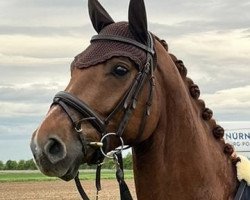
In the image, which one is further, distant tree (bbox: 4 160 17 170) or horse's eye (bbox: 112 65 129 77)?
distant tree (bbox: 4 160 17 170)

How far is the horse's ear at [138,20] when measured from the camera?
5.52 meters

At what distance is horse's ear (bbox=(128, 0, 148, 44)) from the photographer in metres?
5.52

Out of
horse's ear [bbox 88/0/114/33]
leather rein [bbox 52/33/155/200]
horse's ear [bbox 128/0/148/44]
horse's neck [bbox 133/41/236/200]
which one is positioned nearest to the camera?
leather rein [bbox 52/33/155/200]

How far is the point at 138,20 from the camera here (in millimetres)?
5555

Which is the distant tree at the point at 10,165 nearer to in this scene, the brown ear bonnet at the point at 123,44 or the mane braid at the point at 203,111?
the mane braid at the point at 203,111

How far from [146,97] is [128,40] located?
567mm

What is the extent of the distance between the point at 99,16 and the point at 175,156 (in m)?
1.56

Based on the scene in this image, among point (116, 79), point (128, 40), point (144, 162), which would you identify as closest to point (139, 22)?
point (128, 40)

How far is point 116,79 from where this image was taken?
534 centimetres

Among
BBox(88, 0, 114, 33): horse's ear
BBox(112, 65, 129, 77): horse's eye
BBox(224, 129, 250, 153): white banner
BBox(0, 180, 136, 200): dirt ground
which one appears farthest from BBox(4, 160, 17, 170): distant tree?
BBox(112, 65, 129, 77): horse's eye

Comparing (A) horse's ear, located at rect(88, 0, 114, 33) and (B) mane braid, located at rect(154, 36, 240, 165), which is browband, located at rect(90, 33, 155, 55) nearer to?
(A) horse's ear, located at rect(88, 0, 114, 33)

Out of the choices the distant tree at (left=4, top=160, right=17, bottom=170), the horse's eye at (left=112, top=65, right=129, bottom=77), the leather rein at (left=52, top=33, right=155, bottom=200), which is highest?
the horse's eye at (left=112, top=65, right=129, bottom=77)

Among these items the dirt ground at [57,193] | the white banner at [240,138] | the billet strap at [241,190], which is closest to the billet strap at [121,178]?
the billet strap at [241,190]

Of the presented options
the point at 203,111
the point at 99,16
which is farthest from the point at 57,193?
the point at 99,16
